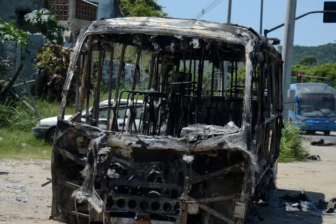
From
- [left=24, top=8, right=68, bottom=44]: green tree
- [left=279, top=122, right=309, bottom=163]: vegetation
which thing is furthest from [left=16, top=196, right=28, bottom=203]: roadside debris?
[left=24, top=8, right=68, bottom=44]: green tree

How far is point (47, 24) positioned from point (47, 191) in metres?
15.1

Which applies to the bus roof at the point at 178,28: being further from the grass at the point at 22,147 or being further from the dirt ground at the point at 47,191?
the grass at the point at 22,147

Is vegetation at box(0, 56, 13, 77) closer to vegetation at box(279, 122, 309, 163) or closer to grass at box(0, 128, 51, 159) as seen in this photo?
grass at box(0, 128, 51, 159)

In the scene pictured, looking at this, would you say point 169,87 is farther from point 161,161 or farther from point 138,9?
point 138,9

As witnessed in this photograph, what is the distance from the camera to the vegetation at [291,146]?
14.6m

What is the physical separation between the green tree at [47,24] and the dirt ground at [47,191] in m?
12.0

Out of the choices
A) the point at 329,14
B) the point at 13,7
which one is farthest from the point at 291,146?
the point at 13,7

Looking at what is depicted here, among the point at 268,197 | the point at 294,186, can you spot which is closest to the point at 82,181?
the point at 268,197

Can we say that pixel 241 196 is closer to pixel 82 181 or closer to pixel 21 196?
pixel 82 181

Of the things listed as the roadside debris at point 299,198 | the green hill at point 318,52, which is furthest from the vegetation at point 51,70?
the green hill at point 318,52

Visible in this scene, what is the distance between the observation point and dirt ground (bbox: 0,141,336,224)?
22.9ft

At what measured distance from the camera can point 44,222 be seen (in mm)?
6422

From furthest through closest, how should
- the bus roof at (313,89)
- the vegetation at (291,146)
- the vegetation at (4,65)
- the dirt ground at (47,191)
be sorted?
the bus roof at (313,89) < the vegetation at (4,65) < the vegetation at (291,146) < the dirt ground at (47,191)

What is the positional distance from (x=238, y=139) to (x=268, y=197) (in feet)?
13.1
